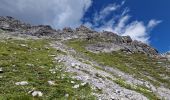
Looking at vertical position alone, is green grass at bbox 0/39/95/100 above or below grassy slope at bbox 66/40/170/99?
above

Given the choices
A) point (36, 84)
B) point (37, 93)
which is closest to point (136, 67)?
point (36, 84)

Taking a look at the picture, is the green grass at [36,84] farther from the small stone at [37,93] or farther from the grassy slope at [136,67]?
the grassy slope at [136,67]

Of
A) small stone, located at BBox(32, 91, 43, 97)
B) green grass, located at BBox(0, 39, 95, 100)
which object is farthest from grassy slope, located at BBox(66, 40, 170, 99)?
small stone, located at BBox(32, 91, 43, 97)

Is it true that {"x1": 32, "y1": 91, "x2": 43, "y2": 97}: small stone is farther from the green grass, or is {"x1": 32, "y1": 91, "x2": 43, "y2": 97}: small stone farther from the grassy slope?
the grassy slope

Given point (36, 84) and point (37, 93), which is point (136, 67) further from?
point (37, 93)

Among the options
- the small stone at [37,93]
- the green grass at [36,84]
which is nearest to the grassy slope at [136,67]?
the green grass at [36,84]

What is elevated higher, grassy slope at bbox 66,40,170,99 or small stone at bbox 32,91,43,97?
small stone at bbox 32,91,43,97

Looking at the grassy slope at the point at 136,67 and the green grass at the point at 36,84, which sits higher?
the green grass at the point at 36,84

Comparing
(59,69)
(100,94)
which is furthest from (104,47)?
(100,94)

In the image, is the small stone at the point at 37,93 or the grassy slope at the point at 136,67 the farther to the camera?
the grassy slope at the point at 136,67

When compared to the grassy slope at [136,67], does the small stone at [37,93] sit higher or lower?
higher

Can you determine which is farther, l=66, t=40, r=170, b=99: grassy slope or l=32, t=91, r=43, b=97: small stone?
l=66, t=40, r=170, b=99: grassy slope

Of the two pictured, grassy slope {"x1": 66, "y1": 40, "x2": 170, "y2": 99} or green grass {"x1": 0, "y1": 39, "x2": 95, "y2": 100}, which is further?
grassy slope {"x1": 66, "y1": 40, "x2": 170, "y2": 99}

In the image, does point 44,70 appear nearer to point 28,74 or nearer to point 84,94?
point 28,74
